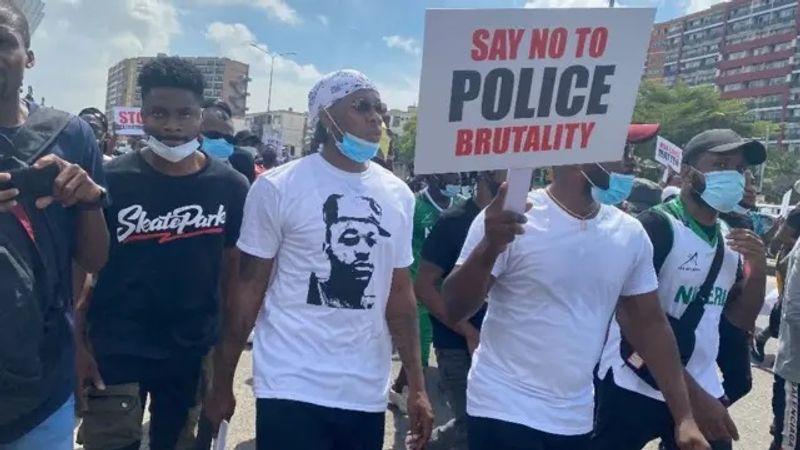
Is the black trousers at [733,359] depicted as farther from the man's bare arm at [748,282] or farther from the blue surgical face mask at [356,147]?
the blue surgical face mask at [356,147]

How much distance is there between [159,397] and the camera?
340 cm

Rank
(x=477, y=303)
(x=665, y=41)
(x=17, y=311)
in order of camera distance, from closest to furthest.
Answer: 1. (x=17, y=311)
2. (x=477, y=303)
3. (x=665, y=41)

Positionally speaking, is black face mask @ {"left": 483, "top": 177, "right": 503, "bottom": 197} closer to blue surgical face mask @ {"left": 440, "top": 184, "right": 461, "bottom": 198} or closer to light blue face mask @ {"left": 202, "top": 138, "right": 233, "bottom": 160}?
blue surgical face mask @ {"left": 440, "top": 184, "right": 461, "bottom": 198}

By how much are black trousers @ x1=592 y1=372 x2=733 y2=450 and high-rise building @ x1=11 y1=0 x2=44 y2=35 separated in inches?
109

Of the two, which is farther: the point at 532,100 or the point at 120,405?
the point at 120,405

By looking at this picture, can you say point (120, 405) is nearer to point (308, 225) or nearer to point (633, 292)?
point (308, 225)

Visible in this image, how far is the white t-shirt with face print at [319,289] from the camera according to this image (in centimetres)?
279

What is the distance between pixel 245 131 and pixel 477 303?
891 centimetres

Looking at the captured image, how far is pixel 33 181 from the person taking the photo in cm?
192

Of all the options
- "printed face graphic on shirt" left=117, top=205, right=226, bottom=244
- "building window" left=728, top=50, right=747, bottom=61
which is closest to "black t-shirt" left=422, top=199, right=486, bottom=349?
"printed face graphic on shirt" left=117, top=205, right=226, bottom=244

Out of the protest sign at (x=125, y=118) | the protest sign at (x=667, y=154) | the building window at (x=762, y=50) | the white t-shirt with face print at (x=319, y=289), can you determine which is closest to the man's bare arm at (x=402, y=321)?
the white t-shirt with face print at (x=319, y=289)

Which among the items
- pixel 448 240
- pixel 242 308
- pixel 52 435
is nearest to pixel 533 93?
pixel 242 308

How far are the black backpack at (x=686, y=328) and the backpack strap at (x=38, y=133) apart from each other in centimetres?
245

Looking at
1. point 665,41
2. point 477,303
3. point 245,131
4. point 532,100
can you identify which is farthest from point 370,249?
point 665,41
